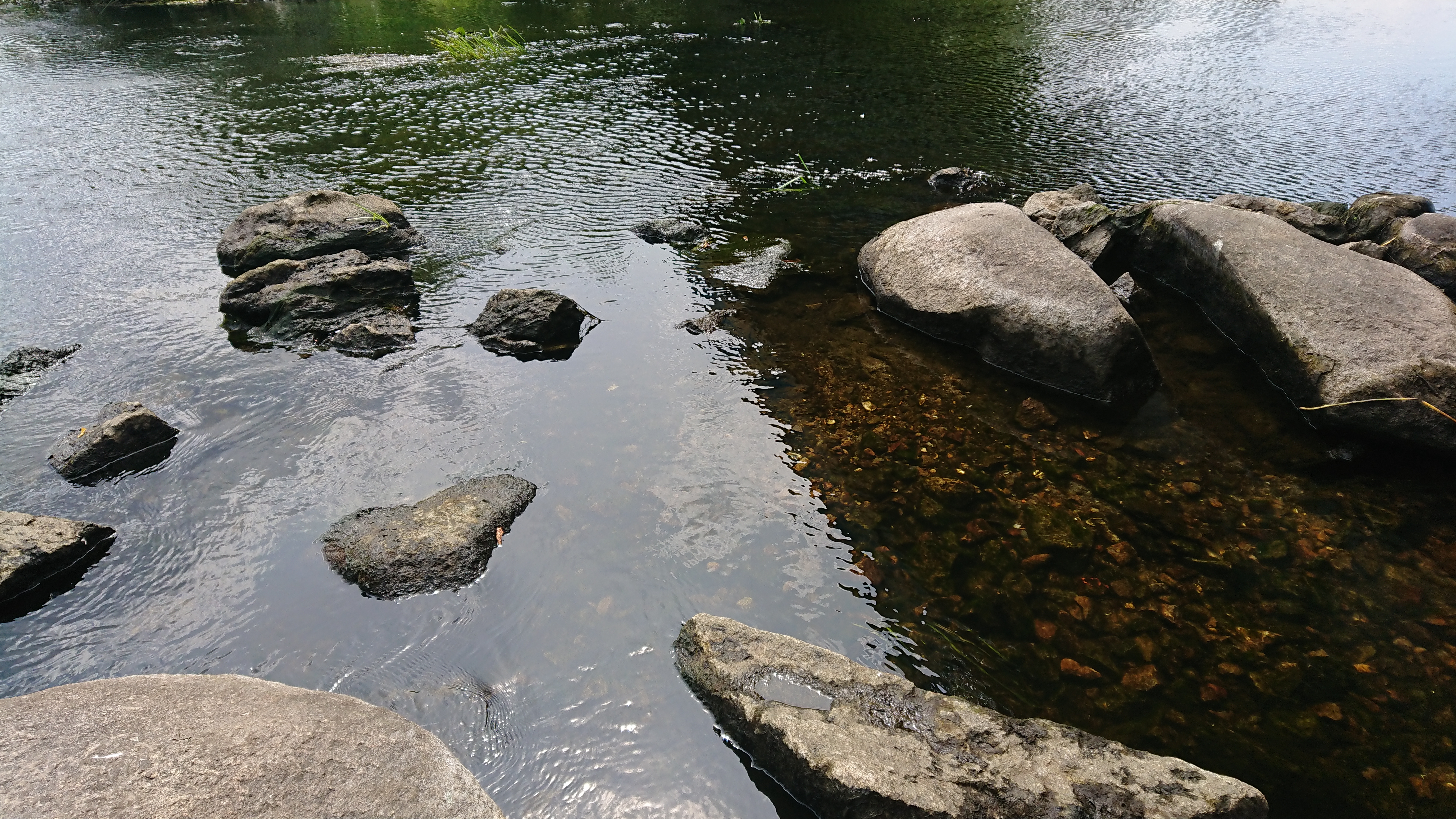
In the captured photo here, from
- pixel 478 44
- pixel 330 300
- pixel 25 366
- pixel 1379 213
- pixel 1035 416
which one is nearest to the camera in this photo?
pixel 1035 416

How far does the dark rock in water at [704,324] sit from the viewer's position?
410 inches

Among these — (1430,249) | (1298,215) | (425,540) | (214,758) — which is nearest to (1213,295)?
(1430,249)

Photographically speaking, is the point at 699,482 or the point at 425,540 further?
the point at 699,482

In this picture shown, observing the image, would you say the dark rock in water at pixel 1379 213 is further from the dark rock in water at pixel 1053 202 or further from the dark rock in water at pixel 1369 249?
the dark rock in water at pixel 1053 202

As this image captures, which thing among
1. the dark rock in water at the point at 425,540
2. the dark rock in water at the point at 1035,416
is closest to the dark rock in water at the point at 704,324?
the dark rock in water at the point at 425,540

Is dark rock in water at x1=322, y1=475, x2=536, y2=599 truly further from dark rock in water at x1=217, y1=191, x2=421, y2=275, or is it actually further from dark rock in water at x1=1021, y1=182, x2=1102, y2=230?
dark rock in water at x1=1021, y1=182, x2=1102, y2=230

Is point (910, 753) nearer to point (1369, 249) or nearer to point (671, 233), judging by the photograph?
point (671, 233)

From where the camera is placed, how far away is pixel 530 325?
9.82 m

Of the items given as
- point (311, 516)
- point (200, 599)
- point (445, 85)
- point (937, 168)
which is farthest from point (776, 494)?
point (445, 85)

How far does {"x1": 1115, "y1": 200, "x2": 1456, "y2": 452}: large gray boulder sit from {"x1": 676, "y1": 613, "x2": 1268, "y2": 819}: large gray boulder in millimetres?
5700

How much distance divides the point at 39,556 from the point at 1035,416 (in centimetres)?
968

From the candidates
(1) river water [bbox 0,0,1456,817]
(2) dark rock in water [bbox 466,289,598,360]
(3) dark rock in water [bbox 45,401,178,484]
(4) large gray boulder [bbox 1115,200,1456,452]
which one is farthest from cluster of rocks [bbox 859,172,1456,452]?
(3) dark rock in water [bbox 45,401,178,484]

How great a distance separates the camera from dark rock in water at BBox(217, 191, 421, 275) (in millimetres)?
11781

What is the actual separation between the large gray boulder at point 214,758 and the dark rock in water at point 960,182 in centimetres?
1399
